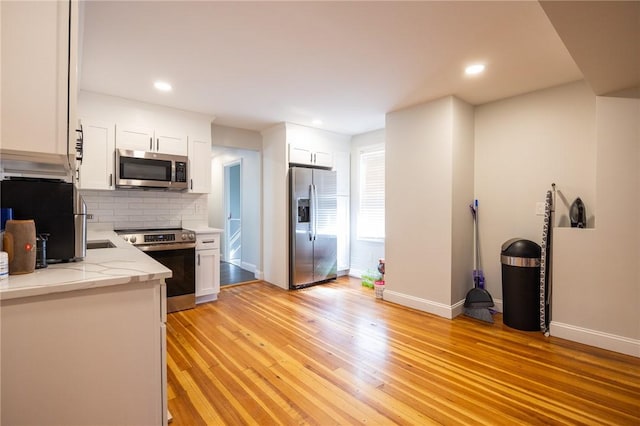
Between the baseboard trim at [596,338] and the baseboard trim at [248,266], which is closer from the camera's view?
the baseboard trim at [596,338]

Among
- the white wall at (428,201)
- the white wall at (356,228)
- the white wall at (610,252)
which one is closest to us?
the white wall at (610,252)

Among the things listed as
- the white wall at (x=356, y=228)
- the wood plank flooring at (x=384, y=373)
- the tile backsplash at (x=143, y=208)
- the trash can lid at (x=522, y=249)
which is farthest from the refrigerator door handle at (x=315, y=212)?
the trash can lid at (x=522, y=249)

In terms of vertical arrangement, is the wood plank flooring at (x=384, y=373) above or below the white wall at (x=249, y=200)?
below

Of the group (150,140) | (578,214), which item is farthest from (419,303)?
(150,140)

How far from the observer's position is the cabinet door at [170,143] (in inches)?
142

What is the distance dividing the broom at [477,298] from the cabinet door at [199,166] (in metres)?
3.28

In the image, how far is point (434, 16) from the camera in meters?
1.91

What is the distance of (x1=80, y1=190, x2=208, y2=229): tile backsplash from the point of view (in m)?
3.51

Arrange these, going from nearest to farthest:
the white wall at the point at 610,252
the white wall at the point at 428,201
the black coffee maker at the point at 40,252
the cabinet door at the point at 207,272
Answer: the black coffee maker at the point at 40,252
the white wall at the point at 610,252
the white wall at the point at 428,201
the cabinet door at the point at 207,272

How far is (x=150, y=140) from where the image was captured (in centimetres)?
355

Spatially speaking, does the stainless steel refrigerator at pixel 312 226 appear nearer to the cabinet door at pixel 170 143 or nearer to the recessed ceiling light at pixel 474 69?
the cabinet door at pixel 170 143

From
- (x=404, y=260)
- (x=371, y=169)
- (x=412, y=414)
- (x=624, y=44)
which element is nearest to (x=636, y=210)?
(x=624, y=44)

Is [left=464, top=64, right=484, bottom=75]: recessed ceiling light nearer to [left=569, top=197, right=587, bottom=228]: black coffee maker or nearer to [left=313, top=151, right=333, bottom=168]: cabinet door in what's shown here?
[left=569, top=197, right=587, bottom=228]: black coffee maker

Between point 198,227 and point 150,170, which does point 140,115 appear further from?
point 198,227
